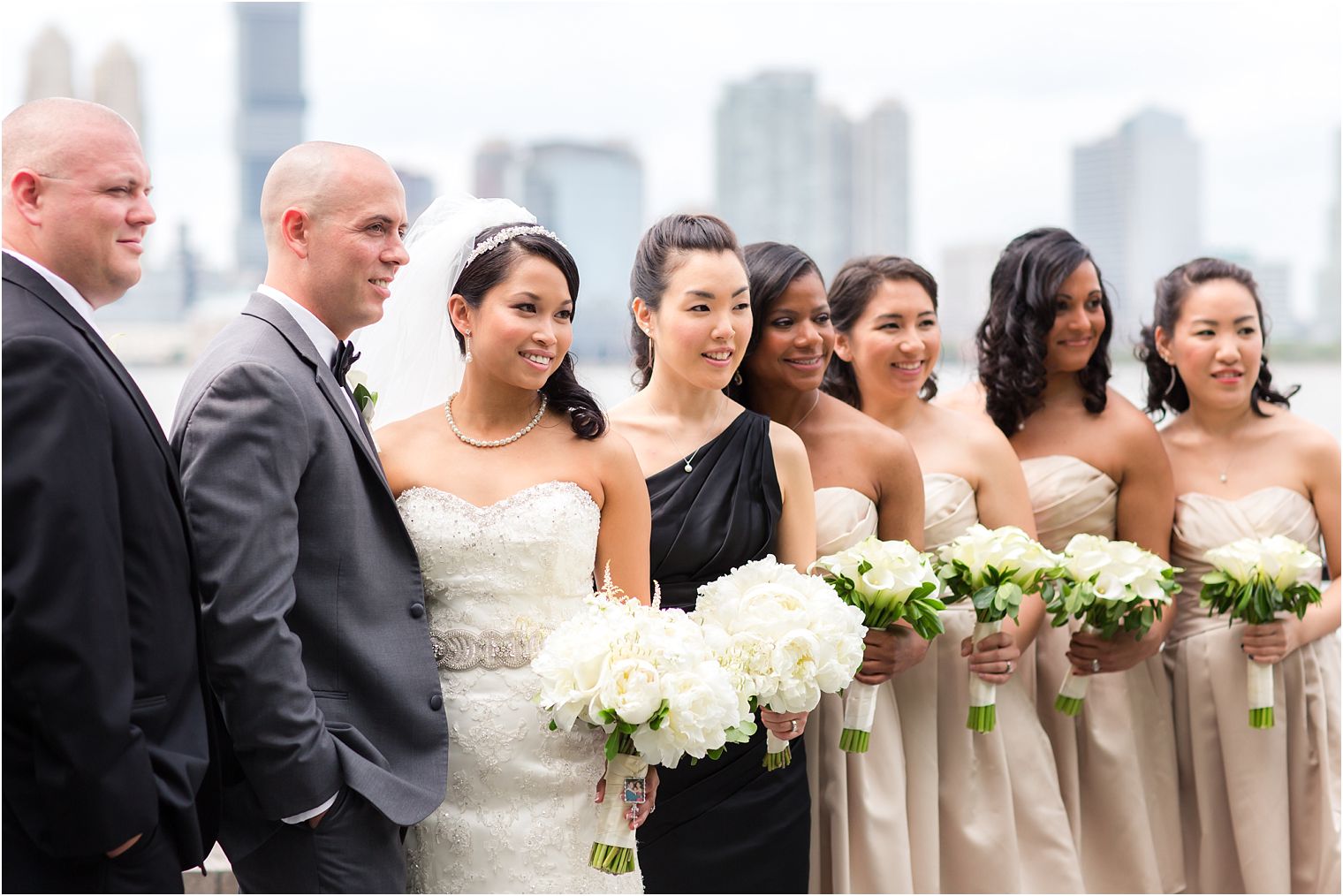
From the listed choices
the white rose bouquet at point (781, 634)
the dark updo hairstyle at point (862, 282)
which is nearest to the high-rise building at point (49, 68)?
the dark updo hairstyle at point (862, 282)

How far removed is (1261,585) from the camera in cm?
462

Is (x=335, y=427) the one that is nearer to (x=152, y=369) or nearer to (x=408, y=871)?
(x=408, y=871)

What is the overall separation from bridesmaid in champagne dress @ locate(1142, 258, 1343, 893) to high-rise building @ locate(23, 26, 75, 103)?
947 inches

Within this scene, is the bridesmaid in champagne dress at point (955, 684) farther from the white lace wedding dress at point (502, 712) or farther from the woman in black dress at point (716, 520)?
the white lace wedding dress at point (502, 712)

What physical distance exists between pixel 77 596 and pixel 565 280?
158 centimetres

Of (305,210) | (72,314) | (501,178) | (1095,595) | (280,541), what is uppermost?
(501,178)

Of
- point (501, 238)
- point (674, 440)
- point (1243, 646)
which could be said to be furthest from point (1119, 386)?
point (501, 238)

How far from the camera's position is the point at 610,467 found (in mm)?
3387

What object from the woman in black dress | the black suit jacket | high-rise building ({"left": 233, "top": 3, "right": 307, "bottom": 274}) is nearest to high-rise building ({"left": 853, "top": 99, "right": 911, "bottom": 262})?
high-rise building ({"left": 233, "top": 3, "right": 307, "bottom": 274})

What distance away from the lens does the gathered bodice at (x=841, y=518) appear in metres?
4.33

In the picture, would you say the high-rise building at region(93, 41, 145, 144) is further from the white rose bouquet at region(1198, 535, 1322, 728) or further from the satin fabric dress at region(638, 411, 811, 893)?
the white rose bouquet at region(1198, 535, 1322, 728)

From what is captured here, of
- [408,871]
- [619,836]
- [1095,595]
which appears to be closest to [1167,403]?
[1095,595]

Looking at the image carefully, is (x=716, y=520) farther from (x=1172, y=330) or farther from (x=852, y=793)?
(x=1172, y=330)

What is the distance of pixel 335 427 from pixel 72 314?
2.06ft
